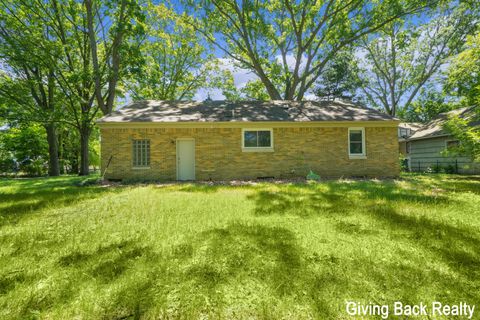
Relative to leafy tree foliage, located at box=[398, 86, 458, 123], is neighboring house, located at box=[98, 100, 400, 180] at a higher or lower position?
lower

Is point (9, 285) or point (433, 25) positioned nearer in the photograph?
point (9, 285)

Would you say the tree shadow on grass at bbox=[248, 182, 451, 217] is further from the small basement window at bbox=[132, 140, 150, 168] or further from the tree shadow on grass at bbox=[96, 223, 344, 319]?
the small basement window at bbox=[132, 140, 150, 168]

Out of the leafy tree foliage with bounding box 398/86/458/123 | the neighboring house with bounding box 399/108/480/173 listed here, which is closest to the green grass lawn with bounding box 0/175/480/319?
the neighboring house with bounding box 399/108/480/173

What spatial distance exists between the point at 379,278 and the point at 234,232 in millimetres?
2156

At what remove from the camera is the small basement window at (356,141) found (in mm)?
12617

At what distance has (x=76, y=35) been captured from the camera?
54.9 feet

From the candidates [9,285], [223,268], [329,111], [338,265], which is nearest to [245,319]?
[223,268]

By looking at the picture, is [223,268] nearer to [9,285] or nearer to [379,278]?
[379,278]

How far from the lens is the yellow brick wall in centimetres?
1162

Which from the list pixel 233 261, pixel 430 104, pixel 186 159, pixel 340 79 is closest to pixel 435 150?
pixel 340 79

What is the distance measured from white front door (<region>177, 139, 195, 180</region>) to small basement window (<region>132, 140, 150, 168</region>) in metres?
1.62

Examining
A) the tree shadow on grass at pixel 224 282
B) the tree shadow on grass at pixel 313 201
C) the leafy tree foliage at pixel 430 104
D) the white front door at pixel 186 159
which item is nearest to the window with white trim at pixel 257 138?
the white front door at pixel 186 159

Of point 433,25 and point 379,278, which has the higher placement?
point 433,25

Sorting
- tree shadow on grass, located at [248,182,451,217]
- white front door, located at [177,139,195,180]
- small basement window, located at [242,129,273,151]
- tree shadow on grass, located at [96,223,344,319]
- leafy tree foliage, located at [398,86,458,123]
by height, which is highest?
leafy tree foliage, located at [398,86,458,123]
